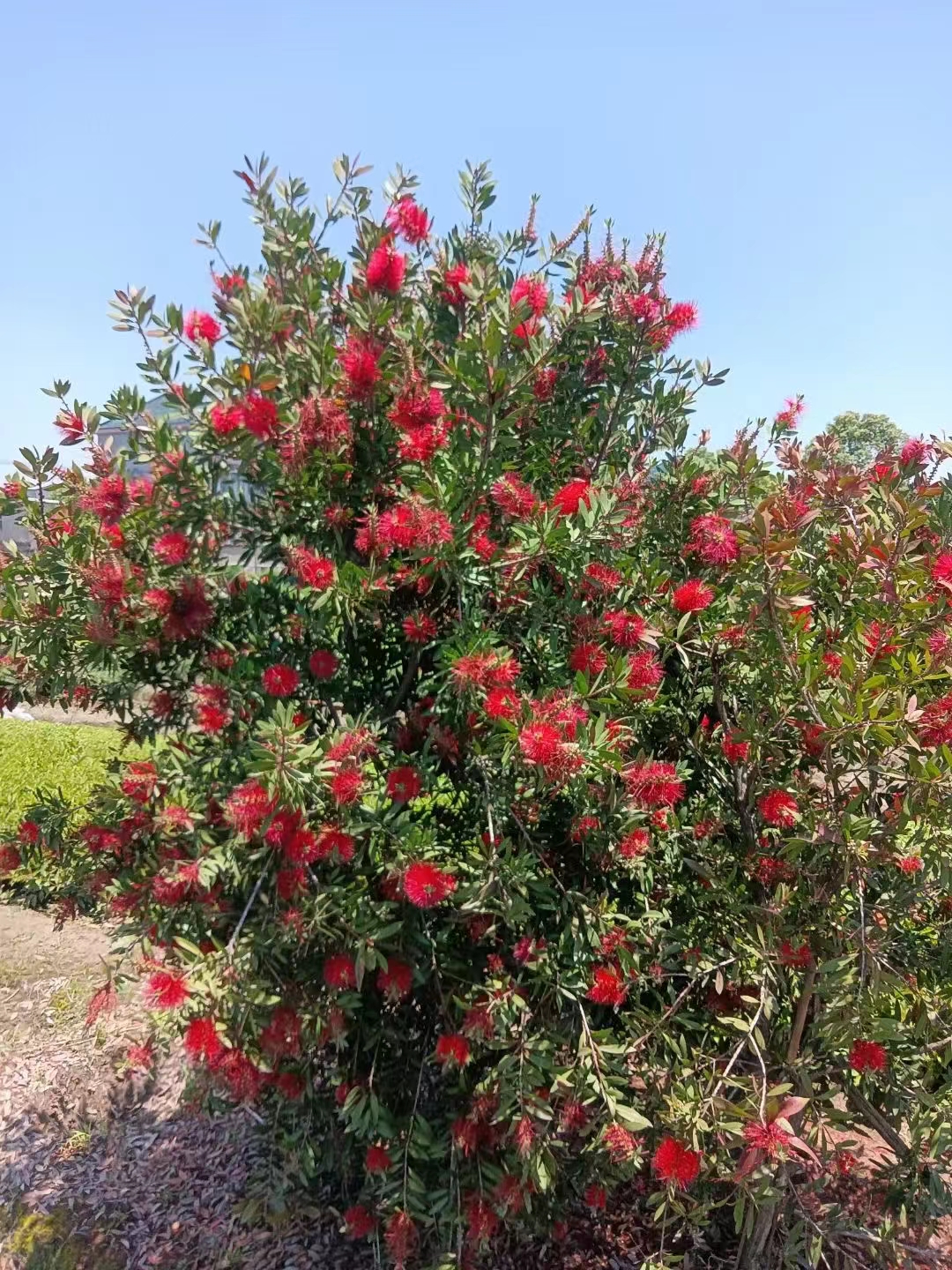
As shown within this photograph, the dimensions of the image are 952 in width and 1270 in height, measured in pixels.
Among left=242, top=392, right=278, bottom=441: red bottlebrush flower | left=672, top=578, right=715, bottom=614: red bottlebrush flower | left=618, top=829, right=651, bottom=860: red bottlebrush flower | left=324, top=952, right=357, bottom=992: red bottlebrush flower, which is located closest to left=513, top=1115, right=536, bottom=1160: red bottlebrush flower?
left=324, top=952, right=357, bottom=992: red bottlebrush flower

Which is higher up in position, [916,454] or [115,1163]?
[916,454]

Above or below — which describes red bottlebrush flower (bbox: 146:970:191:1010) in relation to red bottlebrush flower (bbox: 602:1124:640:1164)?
above

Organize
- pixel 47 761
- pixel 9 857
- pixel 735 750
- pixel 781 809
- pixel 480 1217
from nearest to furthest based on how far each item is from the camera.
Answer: pixel 781 809 < pixel 480 1217 < pixel 735 750 < pixel 9 857 < pixel 47 761

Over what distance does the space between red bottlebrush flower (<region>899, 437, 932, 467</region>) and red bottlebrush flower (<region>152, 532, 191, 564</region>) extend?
2233 millimetres

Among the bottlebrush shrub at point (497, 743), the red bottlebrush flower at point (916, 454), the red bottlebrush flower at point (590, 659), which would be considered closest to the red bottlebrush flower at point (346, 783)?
the bottlebrush shrub at point (497, 743)

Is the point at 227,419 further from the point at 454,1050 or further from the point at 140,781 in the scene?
the point at 454,1050

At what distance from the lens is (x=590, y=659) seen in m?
2.10

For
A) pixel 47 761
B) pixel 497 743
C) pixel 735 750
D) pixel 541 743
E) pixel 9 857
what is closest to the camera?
pixel 541 743

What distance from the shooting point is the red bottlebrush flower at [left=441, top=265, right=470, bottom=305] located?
2.45 metres

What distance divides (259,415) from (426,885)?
1136mm

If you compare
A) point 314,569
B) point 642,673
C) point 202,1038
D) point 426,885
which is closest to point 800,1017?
point 642,673

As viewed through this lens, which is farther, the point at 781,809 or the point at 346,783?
the point at 781,809

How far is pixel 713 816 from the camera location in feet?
8.16

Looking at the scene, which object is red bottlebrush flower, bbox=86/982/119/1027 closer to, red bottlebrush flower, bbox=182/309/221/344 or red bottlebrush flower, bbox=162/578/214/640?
red bottlebrush flower, bbox=162/578/214/640
